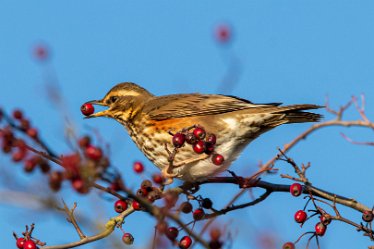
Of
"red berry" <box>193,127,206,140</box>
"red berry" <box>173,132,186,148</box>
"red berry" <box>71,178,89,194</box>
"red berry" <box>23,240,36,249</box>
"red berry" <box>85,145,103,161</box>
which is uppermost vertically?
"red berry" <box>193,127,206,140</box>

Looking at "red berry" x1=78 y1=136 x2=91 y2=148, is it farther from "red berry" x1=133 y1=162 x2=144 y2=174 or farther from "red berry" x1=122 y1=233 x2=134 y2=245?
"red berry" x1=122 y1=233 x2=134 y2=245

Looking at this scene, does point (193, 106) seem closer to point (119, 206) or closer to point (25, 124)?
point (119, 206)

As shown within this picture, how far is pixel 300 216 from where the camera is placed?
15.9ft

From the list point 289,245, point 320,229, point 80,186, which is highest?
point 320,229

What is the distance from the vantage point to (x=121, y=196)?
3043 mm

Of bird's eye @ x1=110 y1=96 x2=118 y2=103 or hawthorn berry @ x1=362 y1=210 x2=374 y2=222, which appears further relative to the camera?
bird's eye @ x1=110 y1=96 x2=118 y2=103

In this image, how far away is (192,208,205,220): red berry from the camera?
16.2ft

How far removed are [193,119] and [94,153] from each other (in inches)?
176

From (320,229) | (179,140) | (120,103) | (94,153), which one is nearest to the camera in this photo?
(94,153)

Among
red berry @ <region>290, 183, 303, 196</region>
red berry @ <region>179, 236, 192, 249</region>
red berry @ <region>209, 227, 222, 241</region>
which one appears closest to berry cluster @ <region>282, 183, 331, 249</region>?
red berry @ <region>290, 183, 303, 196</region>

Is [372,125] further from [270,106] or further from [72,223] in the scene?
[270,106]

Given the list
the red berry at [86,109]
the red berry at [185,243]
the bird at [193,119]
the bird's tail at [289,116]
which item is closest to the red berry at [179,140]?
the red berry at [185,243]

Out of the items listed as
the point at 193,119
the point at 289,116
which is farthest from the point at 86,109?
the point at 289,116

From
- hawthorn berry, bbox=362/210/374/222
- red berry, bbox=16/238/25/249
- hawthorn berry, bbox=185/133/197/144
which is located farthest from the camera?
hawthorn berry, bbox=362/210/374/222
